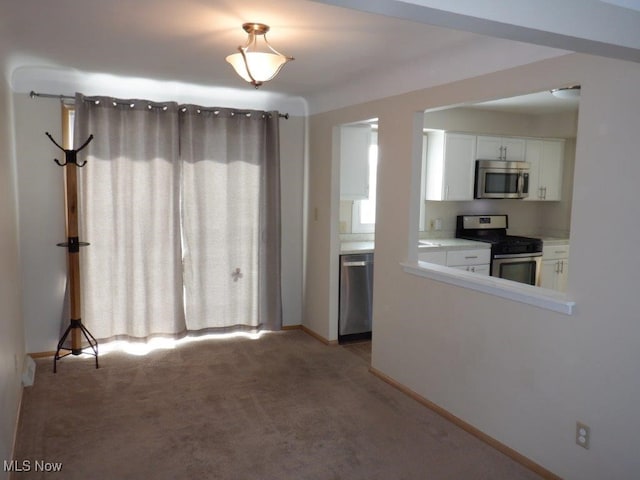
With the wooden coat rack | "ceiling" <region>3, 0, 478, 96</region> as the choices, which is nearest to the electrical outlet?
"ceiling" <region>3, 0, 478, 96</region>

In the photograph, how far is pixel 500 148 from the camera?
5.25 m

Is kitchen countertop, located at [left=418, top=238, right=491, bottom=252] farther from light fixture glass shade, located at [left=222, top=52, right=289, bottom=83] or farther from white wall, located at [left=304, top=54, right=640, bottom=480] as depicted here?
light fixture glass shade, located at [left=222, top=52, right=289, bottom=83]

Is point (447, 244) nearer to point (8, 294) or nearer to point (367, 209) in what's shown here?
point (367, 209)

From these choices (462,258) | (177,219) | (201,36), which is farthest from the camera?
(462,258)

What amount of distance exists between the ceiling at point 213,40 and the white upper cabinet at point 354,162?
2.43 ft

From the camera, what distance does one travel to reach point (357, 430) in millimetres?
3137

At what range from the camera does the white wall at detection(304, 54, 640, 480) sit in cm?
227

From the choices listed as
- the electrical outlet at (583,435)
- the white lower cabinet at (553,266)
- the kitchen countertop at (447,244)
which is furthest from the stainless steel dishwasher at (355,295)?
the electrical outlet at (583,435)

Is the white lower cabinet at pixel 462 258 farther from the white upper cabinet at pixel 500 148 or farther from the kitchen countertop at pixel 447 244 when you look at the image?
the white upper cabinet at pixel 500 148

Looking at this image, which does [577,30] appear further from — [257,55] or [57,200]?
[57,200]

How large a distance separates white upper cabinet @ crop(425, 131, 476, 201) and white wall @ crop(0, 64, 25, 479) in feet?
12.2

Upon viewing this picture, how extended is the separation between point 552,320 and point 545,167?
3.49m

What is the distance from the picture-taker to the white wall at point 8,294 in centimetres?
257

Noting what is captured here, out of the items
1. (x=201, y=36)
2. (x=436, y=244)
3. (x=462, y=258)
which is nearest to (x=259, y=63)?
(x=201, y=36)
